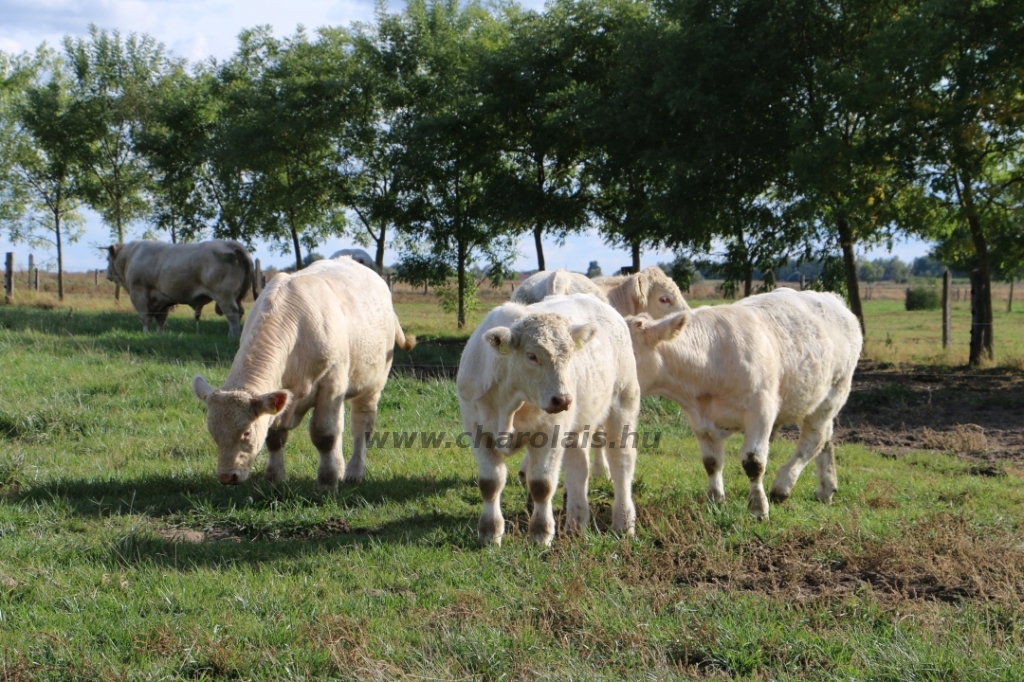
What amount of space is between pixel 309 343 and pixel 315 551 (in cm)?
209

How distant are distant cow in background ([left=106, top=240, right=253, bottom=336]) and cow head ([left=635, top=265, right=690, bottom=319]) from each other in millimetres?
10674

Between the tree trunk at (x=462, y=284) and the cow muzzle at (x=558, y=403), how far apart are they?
1959 cm

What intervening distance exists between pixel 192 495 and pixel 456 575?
9.37ft

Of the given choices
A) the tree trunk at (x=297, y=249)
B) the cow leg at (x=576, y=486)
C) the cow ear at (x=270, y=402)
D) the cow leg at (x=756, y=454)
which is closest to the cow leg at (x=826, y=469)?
the cow leg at (x=756, y=454)

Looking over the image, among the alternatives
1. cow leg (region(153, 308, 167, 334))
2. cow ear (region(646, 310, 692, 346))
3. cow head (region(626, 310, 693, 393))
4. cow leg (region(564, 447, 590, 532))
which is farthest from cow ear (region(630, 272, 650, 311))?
cow leg (region(153, 308, 167, 334))

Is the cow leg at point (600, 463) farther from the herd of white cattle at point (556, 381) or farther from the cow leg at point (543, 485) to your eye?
the cow leg at point (543, 485)

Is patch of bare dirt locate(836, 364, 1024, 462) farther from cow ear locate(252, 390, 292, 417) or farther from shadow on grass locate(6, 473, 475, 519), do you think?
cow ear locate(252, 390, 292, 417)

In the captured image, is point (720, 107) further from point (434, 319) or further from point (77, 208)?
point (77, 208)

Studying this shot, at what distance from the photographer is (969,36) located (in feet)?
50.0

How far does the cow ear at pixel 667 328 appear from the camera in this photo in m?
7.12

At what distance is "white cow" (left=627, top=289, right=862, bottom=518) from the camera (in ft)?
23.9

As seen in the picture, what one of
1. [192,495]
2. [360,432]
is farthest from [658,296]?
[192,495]

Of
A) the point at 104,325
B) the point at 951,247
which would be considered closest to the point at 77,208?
the point at 104,325

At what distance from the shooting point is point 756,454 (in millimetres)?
7230
